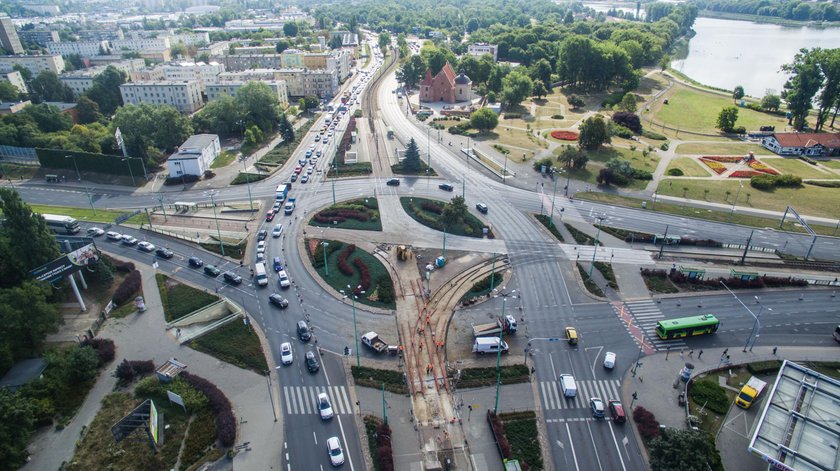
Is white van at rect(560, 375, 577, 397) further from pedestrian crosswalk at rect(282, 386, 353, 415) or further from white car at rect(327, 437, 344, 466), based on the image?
white car at rect(327, 437, 344, 466)

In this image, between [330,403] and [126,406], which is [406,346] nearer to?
[330,403]

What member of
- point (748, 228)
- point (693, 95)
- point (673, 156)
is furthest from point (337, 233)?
point (693, 95)

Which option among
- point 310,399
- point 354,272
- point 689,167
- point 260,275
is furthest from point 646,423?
point 689,167

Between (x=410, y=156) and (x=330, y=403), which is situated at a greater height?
(x=410, y=156)

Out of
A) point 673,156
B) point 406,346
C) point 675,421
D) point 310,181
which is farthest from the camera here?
point 673,156

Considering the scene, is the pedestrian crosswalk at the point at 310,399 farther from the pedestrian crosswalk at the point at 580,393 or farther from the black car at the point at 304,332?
the pedestrian crosswalk at the point at 580,393

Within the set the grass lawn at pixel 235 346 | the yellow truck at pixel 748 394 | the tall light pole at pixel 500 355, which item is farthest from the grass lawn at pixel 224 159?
the yellow truck at pixel 748 394
